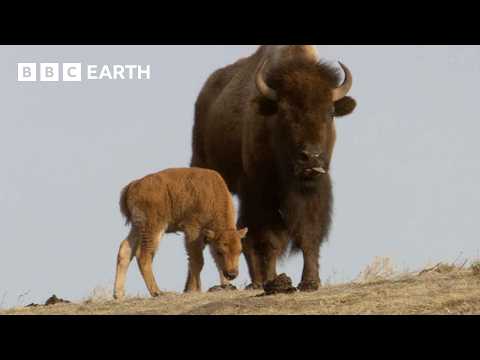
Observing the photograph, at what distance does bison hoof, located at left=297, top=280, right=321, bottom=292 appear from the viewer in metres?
13.2

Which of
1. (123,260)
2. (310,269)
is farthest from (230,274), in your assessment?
(123,260)

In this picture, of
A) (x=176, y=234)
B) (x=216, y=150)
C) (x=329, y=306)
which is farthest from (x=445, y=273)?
(x=216, y=150)

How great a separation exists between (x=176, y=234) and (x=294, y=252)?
1477 mm

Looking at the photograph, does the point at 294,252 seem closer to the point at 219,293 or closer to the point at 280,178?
the point at 280,178

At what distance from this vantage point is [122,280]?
14.1m

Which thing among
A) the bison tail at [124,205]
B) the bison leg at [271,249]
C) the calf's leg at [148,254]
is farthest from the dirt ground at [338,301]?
the bison leg at [271,249]

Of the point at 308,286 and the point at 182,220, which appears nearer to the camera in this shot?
the point at 308,286

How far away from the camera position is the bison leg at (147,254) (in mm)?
14188

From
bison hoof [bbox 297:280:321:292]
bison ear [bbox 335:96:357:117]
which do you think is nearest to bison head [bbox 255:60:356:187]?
bison ear [bbox 335:96:357:117]

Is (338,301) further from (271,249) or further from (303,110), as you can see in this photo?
(271,249)

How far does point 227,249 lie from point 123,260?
123cm

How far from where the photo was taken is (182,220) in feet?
47.9

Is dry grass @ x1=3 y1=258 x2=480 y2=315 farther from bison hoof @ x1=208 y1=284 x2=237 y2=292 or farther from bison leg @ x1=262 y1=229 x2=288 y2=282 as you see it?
bison leg @ x1=262 y1=229 x2=288 y2=282

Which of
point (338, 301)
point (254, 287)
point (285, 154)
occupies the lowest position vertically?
point (338, 301)
